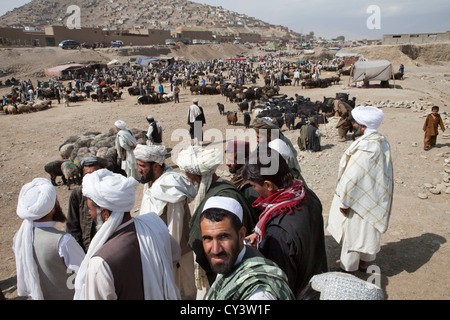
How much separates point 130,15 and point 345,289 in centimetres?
13424

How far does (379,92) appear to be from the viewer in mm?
16781

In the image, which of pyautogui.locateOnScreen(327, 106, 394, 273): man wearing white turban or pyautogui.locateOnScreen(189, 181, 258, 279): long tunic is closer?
pyautogui.locateOnScreen(189, 181, 258, 279): long tunic

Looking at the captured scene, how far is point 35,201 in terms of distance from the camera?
196cm

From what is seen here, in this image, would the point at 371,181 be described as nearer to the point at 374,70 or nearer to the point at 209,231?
the point at 209,231

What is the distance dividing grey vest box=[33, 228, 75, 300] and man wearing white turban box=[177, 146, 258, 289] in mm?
939

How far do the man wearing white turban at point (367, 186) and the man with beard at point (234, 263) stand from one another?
1.65 m

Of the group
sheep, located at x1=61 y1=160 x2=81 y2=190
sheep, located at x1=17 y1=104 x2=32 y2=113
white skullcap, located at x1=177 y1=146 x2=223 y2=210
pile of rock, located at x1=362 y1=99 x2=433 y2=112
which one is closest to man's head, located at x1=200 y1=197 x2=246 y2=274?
white skullcap, located at x1=177 y1=146 x2=223 y2=210

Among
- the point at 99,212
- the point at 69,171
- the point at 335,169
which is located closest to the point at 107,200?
the point at 99,212

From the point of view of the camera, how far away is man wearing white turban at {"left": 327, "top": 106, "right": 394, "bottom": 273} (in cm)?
270

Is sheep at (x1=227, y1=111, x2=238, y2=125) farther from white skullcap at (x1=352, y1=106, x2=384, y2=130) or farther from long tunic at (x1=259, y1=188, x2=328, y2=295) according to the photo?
long tunic at (x1=259, y1=188, x2=328, y2=295)

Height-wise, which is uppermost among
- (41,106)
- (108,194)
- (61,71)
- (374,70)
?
(61,71)

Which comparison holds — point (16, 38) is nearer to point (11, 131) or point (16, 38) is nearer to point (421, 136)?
point (11, 131)

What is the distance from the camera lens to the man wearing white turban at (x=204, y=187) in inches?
86.0

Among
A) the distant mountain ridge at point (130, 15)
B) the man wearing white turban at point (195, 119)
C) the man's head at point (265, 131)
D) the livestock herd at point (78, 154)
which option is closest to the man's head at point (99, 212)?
the man's head at point (265, 131)
